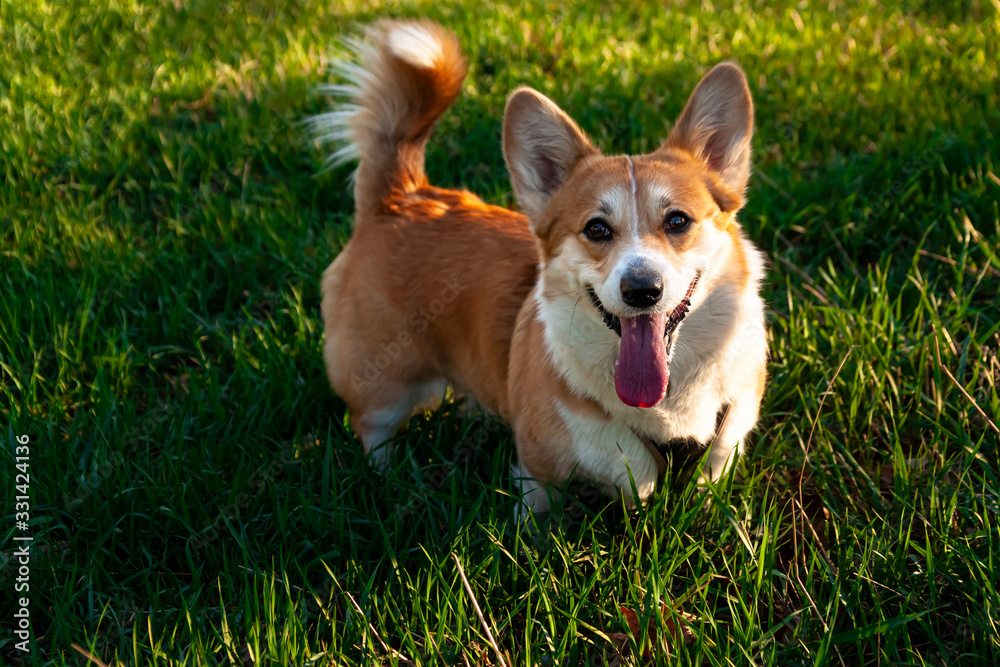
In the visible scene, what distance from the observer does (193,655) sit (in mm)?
1966

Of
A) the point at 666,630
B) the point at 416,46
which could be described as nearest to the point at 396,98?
the point at 416,46

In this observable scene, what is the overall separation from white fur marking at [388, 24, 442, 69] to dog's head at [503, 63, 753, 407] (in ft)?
1.87

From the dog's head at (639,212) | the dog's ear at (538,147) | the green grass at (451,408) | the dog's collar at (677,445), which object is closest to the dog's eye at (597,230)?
the dog's head at (639,212)

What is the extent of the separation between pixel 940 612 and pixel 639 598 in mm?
809

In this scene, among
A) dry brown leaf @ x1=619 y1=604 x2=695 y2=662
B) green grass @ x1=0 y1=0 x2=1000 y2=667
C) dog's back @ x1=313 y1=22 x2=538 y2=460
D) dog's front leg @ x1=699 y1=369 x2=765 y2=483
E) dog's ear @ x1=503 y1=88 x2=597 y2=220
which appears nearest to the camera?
dry brown leaf @ x1=619 y1=604 x2=695 y2=662

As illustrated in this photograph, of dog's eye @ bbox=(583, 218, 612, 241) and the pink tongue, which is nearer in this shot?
the pink tongue

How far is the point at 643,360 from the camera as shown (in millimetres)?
2133

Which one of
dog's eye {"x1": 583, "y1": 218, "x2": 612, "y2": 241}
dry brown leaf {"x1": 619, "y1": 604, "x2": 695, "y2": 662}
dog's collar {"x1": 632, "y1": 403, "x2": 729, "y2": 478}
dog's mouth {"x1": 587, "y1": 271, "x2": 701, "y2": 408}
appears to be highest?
dog's eye {"x1": 583, "y1": 218, "x2": 612, "y2": 241}

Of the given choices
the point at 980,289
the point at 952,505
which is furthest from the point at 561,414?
the point at 980,289

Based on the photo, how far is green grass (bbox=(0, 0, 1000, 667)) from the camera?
2.07 meters

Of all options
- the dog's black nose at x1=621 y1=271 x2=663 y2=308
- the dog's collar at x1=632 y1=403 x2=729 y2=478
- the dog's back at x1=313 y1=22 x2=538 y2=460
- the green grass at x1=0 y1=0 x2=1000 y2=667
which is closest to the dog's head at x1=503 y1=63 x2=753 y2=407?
the dog's black nose at x1=621 y1=271 x2=663 y2=308

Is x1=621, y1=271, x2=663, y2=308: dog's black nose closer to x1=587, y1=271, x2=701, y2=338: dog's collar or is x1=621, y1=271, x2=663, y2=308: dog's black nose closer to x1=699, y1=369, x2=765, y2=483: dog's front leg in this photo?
x1=587, y1=271, x2=701, y2=338: dog's collar

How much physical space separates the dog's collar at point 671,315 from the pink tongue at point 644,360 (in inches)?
1.3

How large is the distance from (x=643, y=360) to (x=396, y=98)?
59.5 inches
